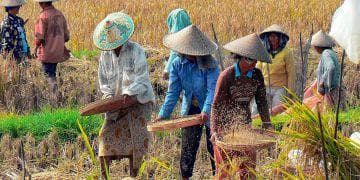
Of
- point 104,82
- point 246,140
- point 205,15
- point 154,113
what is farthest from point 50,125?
point 205,15

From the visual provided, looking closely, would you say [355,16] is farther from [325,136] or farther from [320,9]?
[320,9]

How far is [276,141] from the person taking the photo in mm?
4617

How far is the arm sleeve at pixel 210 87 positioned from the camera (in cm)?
576

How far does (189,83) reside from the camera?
5996mm

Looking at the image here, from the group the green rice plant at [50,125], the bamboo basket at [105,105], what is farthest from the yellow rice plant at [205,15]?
the bamboo basket at [105,105]

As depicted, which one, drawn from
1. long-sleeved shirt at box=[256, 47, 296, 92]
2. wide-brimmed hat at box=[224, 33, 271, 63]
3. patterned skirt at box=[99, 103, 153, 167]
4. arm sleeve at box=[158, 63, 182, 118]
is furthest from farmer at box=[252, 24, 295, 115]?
wide-brimmed hat at box=[224, 33, 271, 63]

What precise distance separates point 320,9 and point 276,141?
365 inches

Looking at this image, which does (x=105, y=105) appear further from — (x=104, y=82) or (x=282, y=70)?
(x=282, y=70)

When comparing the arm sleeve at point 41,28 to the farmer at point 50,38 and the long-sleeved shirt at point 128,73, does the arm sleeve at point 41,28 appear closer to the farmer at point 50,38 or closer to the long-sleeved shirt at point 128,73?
the farmer at point 50,38

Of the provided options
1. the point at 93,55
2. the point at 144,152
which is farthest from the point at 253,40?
the point at 93,55

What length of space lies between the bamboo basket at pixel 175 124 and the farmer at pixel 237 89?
0.34 metres

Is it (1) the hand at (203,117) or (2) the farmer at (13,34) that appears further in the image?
(2) the farmer at (13,34)

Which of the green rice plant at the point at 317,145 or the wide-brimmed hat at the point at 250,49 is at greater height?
the wide-brimmed hat at the point at 250,49

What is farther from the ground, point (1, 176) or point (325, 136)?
point (325, 136)
